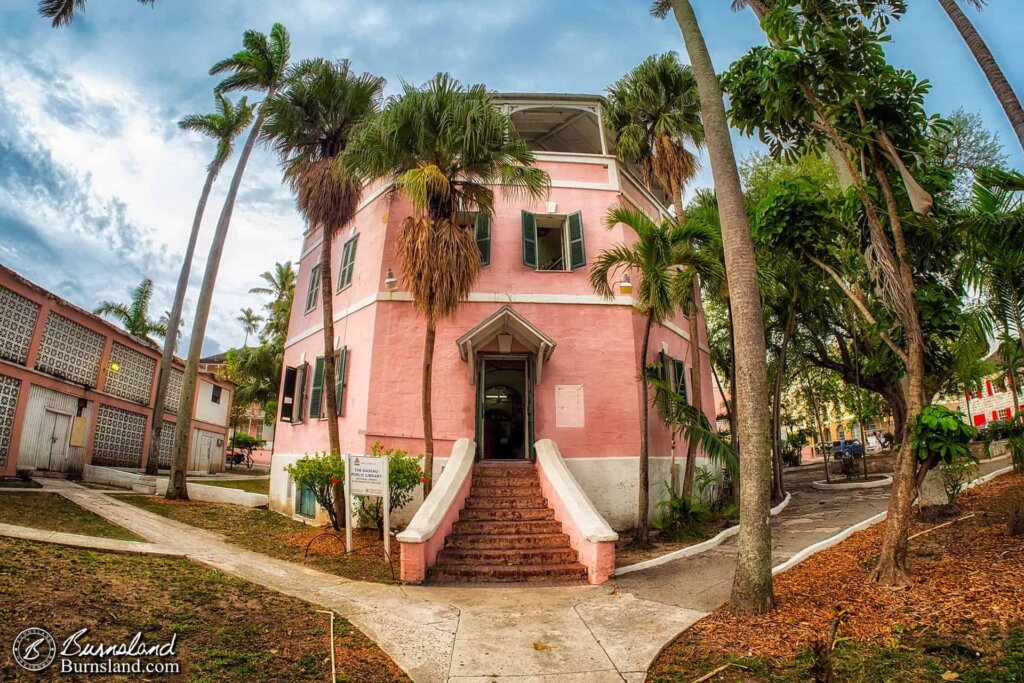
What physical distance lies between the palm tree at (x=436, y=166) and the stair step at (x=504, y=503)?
42.3 inches

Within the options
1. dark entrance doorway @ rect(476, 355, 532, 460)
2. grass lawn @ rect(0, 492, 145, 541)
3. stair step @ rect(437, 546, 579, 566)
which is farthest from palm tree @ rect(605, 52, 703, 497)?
grass lawn @ rect(0, 492, 145, 541)

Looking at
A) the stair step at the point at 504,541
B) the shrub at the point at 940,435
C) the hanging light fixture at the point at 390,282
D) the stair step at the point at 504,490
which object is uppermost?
the hanging light fixture at the point at 390,282

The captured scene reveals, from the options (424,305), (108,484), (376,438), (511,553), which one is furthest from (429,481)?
(108,484)

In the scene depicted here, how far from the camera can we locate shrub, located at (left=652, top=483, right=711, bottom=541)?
9812 mm

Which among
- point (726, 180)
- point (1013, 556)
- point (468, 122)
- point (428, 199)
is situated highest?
point (468, 122)

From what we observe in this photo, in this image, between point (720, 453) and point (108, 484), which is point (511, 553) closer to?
point (720, 453)

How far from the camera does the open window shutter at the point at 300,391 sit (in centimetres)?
1328

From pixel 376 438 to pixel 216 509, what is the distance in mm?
5220

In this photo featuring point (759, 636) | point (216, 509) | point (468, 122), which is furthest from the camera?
point (216, 509)

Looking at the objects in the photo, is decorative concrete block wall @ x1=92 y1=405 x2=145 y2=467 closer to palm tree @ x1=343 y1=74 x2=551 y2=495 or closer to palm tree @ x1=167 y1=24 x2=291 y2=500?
palm tree @ x1=167 y1=24 x2=291 y2=500

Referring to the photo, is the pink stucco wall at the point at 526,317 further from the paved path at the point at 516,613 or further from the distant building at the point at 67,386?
the distant building at the point at 67,386

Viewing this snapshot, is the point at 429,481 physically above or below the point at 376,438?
below

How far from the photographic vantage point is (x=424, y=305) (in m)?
9.08

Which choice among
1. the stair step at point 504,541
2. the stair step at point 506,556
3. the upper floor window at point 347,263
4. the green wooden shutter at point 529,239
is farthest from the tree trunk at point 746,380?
the upper floor window at point 347,263
